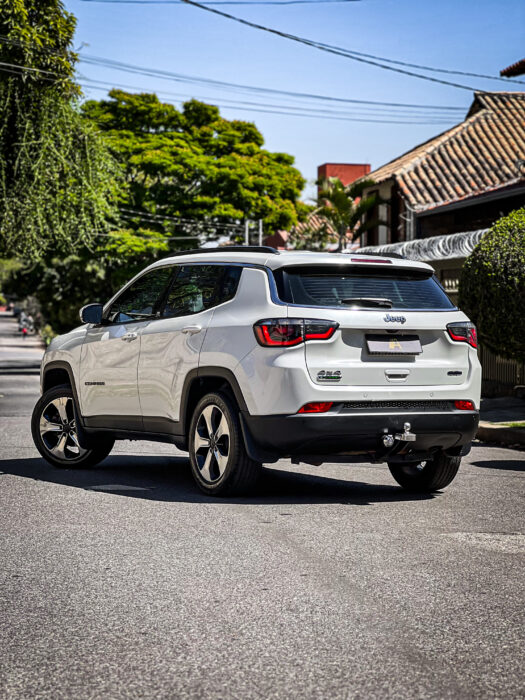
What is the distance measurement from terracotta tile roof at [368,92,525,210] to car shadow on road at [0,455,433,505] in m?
23.3

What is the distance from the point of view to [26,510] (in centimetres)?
785

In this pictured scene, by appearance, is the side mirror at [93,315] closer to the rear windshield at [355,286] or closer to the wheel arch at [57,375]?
the wheel arch at [57,375]

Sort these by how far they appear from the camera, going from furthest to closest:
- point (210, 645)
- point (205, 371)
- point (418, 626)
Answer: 1. point (205, 371)
2. point (418, 626)
3. point (210, 645)

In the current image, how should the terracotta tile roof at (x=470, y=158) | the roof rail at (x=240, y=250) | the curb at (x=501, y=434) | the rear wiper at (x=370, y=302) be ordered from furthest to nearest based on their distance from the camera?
1. the terracotta tile roof at (x=470, y=158)
2. the curb at (x=501, y=434)
3. the roof rail at (x=240, y=250)
4. the rear wiper at (x=370, y=302)

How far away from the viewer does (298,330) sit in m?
7.82

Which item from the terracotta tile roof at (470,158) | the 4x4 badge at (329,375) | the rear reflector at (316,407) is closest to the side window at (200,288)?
the 4x4 badge at (329,375)

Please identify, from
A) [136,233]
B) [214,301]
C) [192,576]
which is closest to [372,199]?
[136,233]

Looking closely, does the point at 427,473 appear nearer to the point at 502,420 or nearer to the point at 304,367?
the point at 304,367

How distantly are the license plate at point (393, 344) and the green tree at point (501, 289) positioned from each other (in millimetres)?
8112

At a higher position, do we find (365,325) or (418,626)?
(365,325)

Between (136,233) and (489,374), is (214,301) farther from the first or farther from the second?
(136,233)

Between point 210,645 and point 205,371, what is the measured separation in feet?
13.2

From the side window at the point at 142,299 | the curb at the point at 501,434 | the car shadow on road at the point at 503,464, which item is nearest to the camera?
the side window at the point at 142,299

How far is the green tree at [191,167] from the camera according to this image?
44.5 metres
